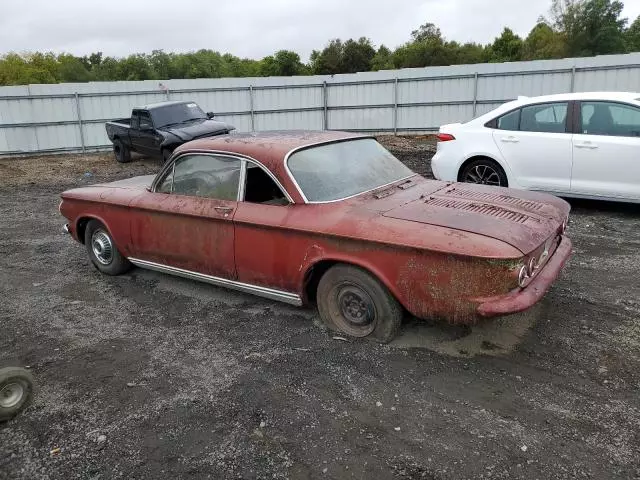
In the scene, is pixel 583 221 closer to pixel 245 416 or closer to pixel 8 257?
pixel 245 416

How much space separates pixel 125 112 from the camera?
17.5m

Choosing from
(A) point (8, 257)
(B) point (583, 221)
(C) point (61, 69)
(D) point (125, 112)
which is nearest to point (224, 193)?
(A) point (8, 257)

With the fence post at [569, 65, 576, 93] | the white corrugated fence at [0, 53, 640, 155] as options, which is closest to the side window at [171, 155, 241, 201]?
the white corrugated fence at [0, 53, 640, 155]

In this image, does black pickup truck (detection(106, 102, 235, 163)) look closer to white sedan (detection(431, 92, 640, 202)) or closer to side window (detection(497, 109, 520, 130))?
white sedan (detection(431, 92, 640, 202))

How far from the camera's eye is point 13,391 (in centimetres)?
324

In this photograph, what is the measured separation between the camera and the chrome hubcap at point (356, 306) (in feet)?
12.4

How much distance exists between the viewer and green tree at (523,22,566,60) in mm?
51944

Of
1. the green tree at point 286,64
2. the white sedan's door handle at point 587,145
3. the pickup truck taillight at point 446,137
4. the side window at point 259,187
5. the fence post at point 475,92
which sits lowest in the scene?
the side window at point 259,187

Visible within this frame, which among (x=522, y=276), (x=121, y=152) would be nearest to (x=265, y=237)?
(x=522, y=276)

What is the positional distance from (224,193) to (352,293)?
1450mm

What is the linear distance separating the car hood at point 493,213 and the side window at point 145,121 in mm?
10756

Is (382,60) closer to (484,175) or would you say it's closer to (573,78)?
(573,78)

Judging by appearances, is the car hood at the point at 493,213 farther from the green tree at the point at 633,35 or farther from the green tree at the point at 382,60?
the green tree at the point at 382,60

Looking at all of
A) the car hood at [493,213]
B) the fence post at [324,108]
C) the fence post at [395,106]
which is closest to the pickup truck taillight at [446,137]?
the car hood at [493,213]
